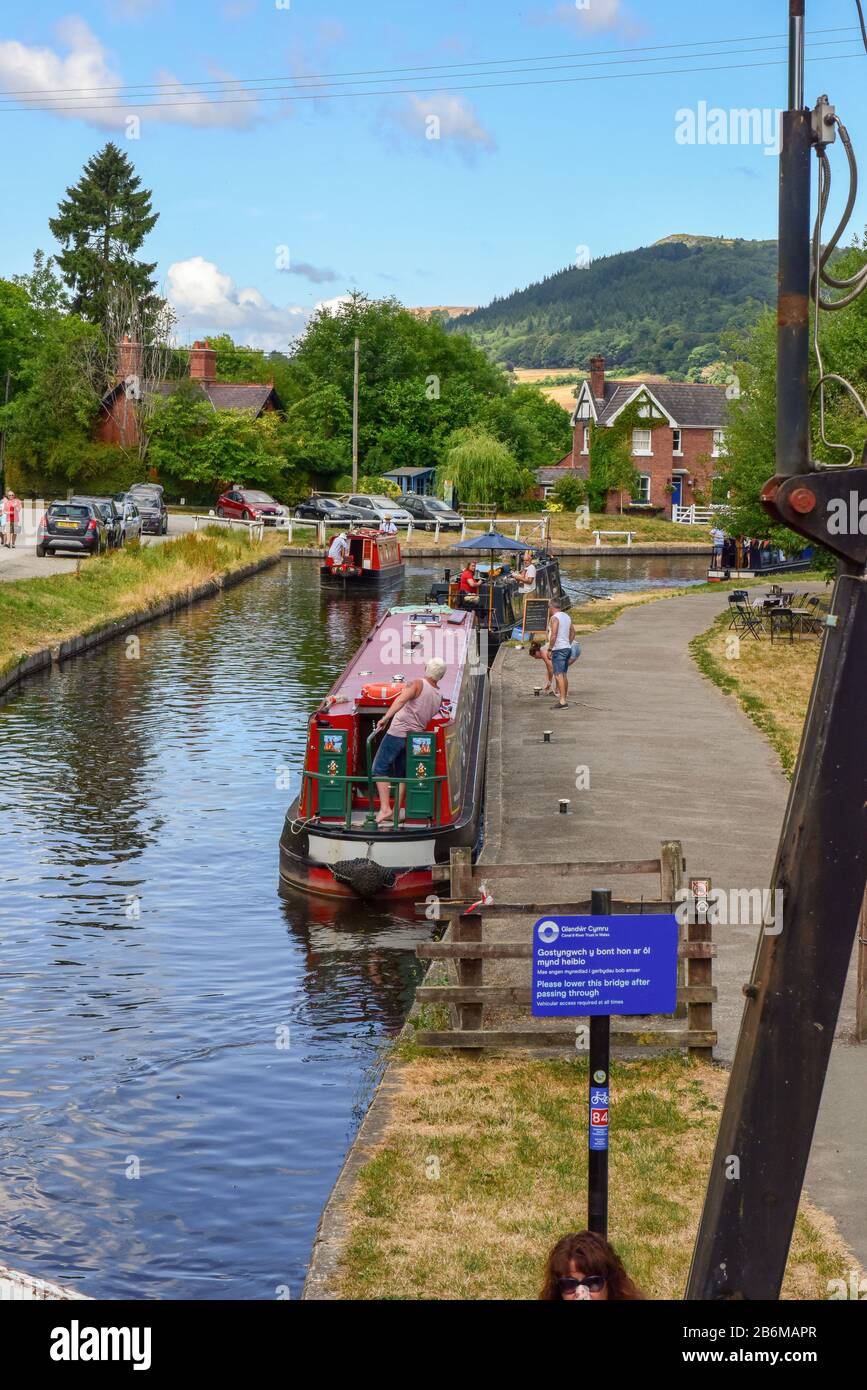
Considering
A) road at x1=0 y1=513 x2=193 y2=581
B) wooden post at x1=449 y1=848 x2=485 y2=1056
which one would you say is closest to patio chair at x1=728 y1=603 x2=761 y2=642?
road at x1=0 y1=513 x2=193 y2=581

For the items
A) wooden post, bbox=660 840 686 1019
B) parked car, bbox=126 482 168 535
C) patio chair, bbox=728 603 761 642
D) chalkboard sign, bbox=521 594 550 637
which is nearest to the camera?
wooden post, bbox=660 840 686 1019

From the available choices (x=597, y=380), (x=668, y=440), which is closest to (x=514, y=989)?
(x=668, y=440)

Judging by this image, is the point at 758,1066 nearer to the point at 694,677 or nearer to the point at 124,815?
the point at 124,815

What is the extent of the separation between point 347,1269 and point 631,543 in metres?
66.4

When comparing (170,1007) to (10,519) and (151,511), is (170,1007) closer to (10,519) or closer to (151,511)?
(10,519)

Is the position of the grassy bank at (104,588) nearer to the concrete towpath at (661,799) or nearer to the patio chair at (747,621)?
the concrete towpath at (661,799)

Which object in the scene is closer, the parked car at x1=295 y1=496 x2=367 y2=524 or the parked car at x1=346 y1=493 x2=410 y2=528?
the parked car at x1=346 y1=493 x2=410 y2=528

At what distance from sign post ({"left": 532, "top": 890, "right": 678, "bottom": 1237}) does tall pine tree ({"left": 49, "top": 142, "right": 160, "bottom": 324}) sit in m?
97.4

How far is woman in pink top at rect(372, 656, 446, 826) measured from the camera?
17.4m

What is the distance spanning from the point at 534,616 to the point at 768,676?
305 inches

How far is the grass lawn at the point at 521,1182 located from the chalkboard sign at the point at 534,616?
25818mm

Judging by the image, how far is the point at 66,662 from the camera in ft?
111

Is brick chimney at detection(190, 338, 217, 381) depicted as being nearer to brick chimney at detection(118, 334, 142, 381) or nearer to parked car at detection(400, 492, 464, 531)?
brick chimney at detection(118, 334, 142, 381)

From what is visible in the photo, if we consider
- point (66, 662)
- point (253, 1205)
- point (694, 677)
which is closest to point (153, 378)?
point (66, 662)
